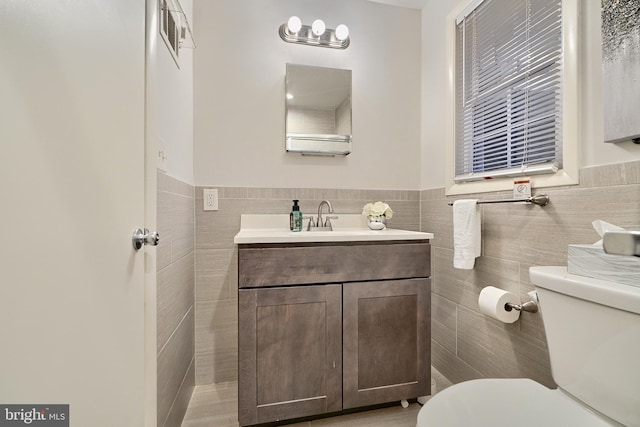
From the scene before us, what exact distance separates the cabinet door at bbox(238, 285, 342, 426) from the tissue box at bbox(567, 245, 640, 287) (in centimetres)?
84

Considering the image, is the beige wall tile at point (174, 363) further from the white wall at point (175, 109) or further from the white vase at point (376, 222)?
the white vase at point (376, 222)

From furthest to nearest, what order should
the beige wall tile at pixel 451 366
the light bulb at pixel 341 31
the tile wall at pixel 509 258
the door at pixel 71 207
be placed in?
the light bulb at pixel 341 31 → the beige wall tile at pixel 451 366 → the tile wall at pixel 509 258 → the door at pixel 71 207

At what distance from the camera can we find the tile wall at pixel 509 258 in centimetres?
94

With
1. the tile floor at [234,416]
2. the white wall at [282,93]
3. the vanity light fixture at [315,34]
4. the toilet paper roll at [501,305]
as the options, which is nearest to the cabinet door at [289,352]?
the tile floor at [234,416]

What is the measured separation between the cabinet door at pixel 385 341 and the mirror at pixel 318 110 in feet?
2.93

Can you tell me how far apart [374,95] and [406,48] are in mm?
411

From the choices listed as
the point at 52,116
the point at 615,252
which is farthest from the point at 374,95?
the point at 52,116

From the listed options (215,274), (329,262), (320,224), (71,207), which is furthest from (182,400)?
(71,207)

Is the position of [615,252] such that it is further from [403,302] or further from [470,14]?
[470,14]

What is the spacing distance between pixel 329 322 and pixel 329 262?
0.88 feet

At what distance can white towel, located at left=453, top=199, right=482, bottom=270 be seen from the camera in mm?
1384

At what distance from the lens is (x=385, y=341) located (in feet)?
4.44

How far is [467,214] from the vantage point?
4.59 feet

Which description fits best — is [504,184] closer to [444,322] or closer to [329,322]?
[444,322]
